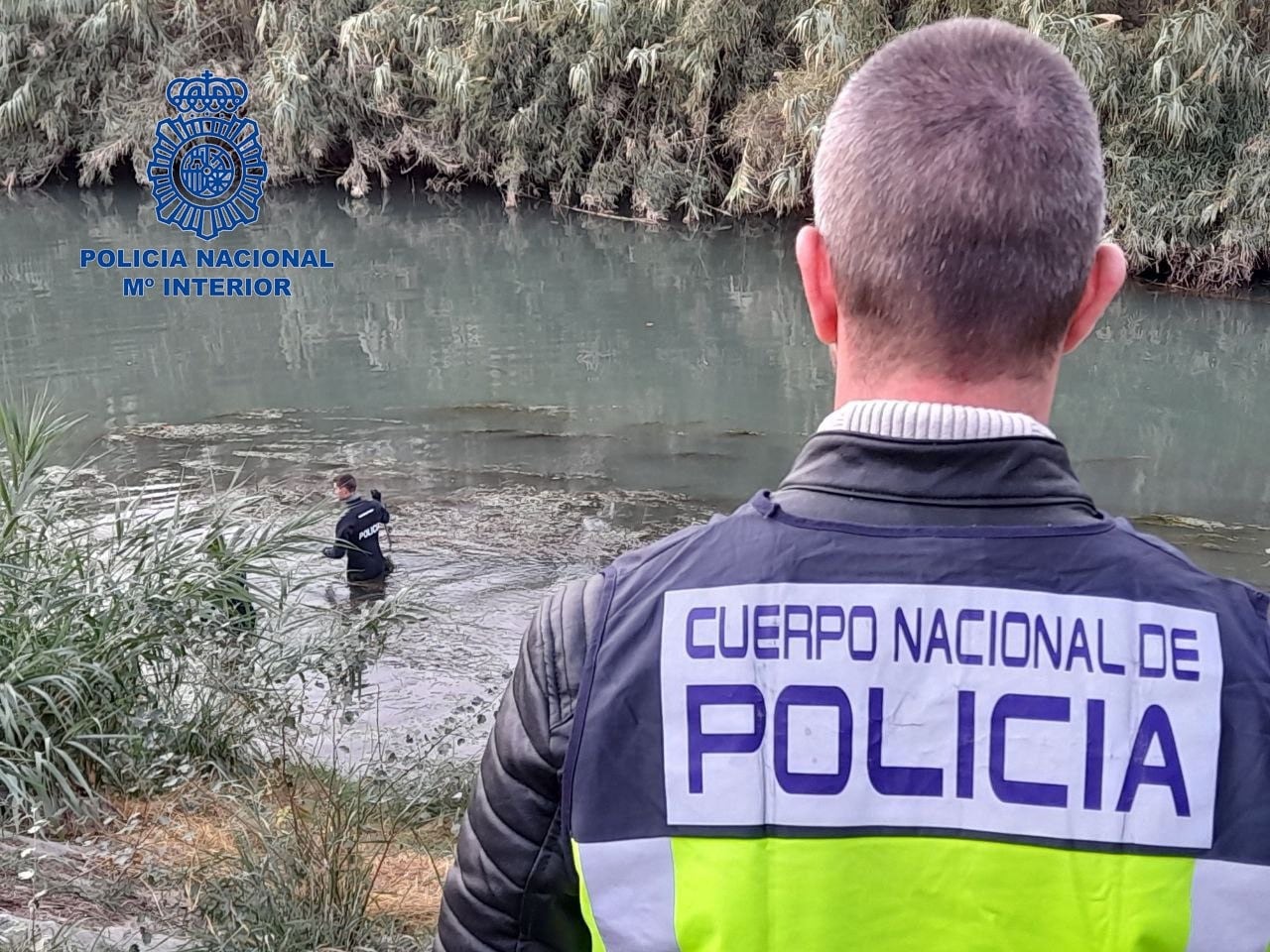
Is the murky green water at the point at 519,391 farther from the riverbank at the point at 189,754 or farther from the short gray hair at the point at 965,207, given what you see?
the short gray hair at the point at 965,207

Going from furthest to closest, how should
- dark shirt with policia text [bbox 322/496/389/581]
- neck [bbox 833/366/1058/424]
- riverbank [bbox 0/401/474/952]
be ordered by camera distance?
dark shirt with policia text [bbox 322/496/389/581]
riverbank [bbox 0/401/474/952]
neck [bbox 833/366/1058/424]

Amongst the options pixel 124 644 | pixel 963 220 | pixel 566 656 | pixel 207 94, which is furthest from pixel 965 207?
pixel 207 94

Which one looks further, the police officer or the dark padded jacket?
the police officer

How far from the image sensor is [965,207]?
1.18m

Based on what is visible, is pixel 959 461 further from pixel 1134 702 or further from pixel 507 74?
pixel 507 74

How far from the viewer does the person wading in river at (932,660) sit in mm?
1115

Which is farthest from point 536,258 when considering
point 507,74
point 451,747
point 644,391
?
point 451,747

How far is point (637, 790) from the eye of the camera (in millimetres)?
1180

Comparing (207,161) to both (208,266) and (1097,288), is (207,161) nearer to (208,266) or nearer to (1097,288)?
(208,266)

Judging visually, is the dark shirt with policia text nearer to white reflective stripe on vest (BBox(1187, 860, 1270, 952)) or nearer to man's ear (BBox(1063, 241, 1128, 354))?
man's ear (BBox(1063, 241, 1128, 354))

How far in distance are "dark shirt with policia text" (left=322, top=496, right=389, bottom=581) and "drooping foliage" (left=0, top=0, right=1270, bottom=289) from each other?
38.2 feet

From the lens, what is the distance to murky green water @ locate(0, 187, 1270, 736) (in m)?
10.0

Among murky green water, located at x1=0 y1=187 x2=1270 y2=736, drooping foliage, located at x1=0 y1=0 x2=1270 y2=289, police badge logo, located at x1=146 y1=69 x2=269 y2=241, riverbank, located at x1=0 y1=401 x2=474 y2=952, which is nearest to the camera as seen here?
riverbank, located at x1=0 y1=401 x2=474 y2=952

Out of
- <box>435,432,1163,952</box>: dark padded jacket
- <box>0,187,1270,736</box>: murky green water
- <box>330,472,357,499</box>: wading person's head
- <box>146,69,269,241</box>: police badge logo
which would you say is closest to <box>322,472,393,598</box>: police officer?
<box>330,472,357,499</box>: wading person's head
